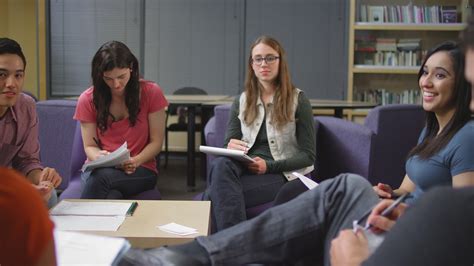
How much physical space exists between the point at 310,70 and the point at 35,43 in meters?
3.40

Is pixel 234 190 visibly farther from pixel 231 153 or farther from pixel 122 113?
pixel 122 113

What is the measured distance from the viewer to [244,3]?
643 cm

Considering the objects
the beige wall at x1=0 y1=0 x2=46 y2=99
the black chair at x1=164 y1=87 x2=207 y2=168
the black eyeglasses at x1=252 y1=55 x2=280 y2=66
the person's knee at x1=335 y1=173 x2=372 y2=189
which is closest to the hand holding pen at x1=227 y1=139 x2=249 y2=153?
the black eyeglasses at x1=252 y1=55 x2=280 y2=66

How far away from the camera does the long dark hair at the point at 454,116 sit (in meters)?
1.90

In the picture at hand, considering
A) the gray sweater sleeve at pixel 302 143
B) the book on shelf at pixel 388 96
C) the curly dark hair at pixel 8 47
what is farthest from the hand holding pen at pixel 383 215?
the book on shelf at pixel 388 96

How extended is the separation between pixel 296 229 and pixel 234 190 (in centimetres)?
108

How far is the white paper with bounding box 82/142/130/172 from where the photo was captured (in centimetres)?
250

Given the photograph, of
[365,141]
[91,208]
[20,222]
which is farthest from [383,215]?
[365,141]

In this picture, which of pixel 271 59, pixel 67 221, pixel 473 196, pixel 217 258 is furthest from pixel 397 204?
pixel 271 59

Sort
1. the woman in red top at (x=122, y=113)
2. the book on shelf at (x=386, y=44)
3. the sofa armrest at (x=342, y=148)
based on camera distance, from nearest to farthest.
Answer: the woman in red top at (x=122, y=113) → the sofa armrest at (x=342, y=148) → the book on shelf at (x=386, y=44)

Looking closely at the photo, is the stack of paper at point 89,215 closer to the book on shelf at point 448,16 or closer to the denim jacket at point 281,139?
the denim jacket at point 281,139

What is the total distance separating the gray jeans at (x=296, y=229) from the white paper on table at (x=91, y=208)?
0.71 metres

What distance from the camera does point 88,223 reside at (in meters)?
1.99

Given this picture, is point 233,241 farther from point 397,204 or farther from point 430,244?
point 430,244
